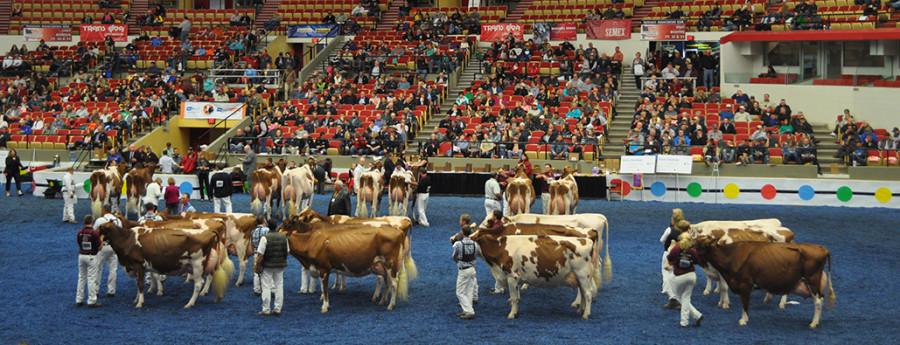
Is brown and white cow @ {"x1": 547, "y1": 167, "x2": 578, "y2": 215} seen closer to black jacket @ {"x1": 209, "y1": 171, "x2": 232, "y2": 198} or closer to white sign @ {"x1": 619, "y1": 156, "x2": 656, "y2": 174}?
white sign @ {"x1": 619, "y1": 156, "x2": 656, "y2": 174}

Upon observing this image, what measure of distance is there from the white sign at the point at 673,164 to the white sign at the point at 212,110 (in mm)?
16830

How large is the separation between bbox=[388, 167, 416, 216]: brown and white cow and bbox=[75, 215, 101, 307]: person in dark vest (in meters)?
9.63

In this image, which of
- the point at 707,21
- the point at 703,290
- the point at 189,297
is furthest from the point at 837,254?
the point at 707,21

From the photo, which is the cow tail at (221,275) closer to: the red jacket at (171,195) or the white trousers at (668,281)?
the red jacket at (171,195)

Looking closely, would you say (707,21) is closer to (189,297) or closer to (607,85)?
(607,85)

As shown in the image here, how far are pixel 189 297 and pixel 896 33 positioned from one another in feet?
84.7

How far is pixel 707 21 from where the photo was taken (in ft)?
148

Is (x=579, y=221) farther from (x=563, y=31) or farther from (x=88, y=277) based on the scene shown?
(x=563, y=31)

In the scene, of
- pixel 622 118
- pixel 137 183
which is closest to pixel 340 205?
pixel 137 183

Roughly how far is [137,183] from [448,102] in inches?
654

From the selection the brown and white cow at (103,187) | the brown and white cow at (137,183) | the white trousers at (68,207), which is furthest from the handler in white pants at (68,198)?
the brown and white cow at (137,183)

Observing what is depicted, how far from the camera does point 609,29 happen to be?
4619 centimetres

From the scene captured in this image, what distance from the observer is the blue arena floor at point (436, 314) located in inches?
690

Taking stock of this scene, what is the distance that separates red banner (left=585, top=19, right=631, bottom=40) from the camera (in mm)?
46031
